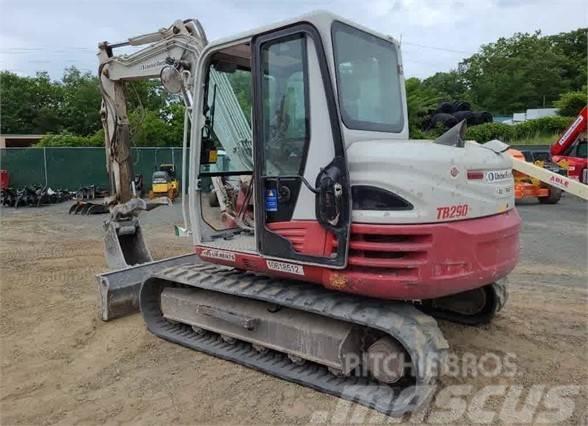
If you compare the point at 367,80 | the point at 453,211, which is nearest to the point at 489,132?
the point at 367,80

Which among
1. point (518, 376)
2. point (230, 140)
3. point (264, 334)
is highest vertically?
point (230, 140)

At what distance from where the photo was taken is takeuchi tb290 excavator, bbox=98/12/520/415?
3240 millimetres

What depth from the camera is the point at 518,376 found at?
3.86m

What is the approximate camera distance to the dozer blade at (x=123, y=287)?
5.03 metres

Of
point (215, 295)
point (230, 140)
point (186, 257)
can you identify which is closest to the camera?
point (215, 295)

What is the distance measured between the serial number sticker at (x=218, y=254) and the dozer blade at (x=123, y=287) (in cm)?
88

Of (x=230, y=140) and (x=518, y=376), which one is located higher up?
(x=230, y=140)

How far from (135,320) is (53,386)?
1.30m

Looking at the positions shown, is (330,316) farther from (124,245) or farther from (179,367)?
(124,245)

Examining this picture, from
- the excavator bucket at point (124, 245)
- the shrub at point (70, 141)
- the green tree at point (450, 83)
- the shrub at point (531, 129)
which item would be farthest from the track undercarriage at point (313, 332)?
the green tree at point (450, 83)

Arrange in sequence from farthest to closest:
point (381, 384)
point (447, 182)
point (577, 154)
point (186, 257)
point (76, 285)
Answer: point (577, 154) < point (76, 285) < point (186, 257) < point (381, 384) < point (447, 182)

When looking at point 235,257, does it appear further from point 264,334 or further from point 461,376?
point 461,376

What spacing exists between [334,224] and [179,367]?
71.6 inches

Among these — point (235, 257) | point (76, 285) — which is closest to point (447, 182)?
point (235, 257)
